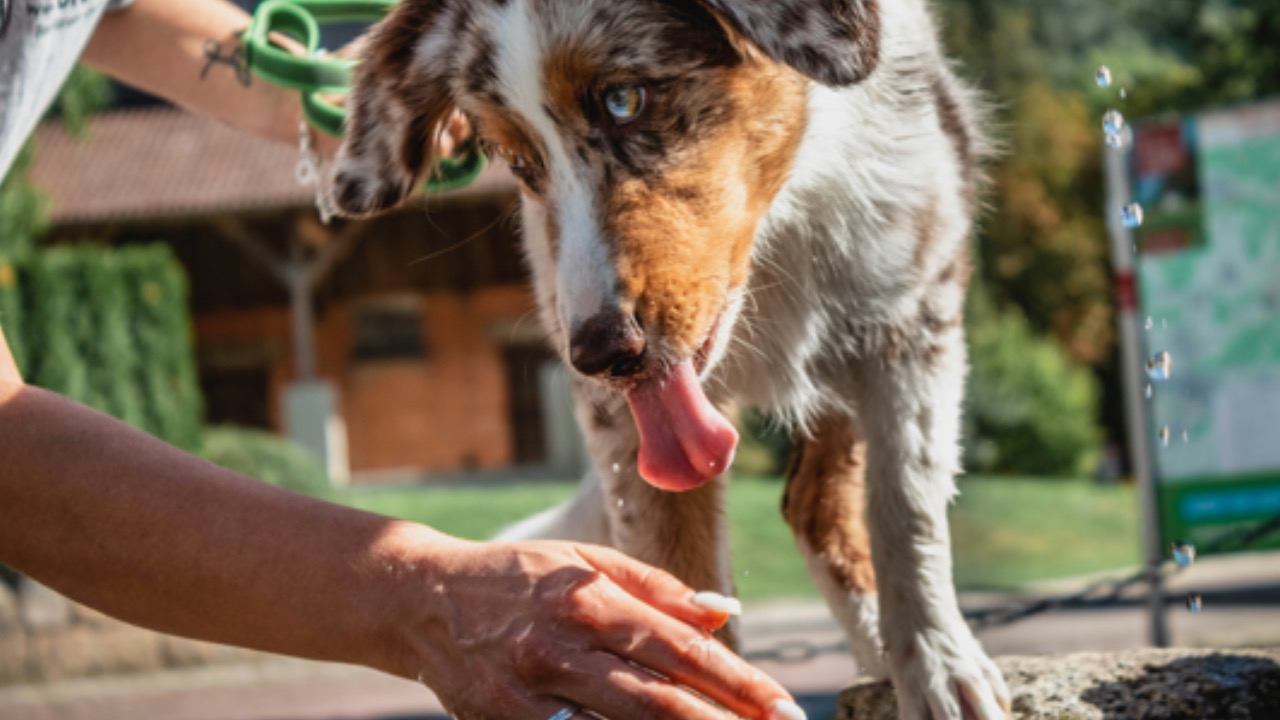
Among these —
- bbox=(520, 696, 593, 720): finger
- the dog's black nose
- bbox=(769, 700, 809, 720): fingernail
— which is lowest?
bbox=(769, 700, 809, 720): fingernail

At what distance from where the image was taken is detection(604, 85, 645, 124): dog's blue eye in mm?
2100

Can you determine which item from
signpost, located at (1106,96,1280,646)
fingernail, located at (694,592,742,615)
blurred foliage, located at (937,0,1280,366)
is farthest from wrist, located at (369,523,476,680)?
blurred foliage, located at (937,0,1280,366)

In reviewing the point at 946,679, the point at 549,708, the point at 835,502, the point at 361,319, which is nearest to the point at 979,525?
the point at 835,502

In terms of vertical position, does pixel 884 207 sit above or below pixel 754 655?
above

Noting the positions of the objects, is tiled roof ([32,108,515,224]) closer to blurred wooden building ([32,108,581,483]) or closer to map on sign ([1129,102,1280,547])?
blurred wooden building ([32,108,581,483])

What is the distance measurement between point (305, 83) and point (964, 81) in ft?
5.22

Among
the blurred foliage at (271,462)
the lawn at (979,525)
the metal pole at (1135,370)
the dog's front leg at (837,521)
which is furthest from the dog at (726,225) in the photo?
the blurred foliage at (271,462)

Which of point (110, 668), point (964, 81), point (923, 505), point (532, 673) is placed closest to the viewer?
point (532, 673)

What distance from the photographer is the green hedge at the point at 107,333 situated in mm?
11023

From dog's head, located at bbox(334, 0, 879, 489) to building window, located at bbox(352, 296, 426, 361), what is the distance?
18.4 metres

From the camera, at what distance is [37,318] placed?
11148 millimetres

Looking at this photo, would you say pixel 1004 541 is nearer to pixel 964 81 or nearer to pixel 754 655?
pixel 754 655

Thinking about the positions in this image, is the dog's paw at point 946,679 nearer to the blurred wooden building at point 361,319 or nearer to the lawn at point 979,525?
the lawn at point 979,525

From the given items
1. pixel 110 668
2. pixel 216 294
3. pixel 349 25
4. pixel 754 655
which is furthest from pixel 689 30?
pixel 216 294
